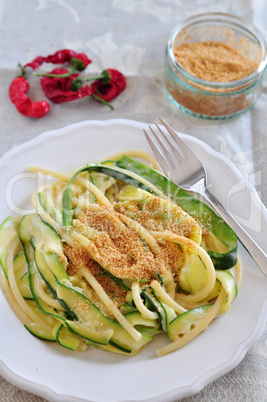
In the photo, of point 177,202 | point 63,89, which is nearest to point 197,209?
point 177,202

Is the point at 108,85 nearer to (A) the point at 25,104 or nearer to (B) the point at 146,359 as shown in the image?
(A) the point at 25,104

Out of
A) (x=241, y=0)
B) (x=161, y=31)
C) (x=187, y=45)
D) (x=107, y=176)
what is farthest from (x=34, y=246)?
(x=241, y=0)

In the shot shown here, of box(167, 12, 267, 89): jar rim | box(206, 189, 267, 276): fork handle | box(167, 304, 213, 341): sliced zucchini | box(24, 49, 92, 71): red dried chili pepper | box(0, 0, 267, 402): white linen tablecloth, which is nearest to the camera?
box(167, 304, 213, 341): sliced zucchini

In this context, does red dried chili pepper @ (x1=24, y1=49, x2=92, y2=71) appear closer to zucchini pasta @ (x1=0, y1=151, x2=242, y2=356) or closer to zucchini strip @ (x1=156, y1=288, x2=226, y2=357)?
zucchini pasta @ (x1=0, y1=151, x2=242, y2=356)

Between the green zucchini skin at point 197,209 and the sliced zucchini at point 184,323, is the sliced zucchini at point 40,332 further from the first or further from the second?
the green zucchini skin at point 197,209

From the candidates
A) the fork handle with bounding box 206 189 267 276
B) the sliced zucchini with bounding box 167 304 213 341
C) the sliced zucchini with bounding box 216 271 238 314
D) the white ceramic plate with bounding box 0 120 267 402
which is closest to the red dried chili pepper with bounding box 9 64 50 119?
the white ceramic plate with bounding box 0 120 267 402

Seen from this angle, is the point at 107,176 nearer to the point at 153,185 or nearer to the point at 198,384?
the point at 153,185
